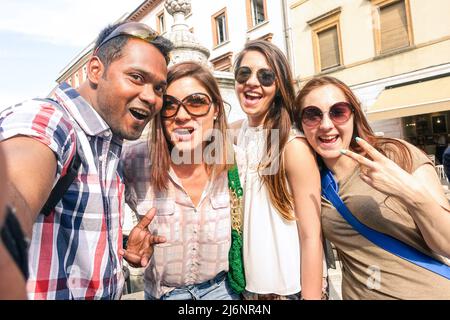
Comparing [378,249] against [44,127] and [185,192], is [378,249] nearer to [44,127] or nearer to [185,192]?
[185,192]

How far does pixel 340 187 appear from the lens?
149cm

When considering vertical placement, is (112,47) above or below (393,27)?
below

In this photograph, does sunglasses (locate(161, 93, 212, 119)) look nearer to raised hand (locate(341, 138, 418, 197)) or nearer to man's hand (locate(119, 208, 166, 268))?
man's hand (locate(119, 208, 166, 268))

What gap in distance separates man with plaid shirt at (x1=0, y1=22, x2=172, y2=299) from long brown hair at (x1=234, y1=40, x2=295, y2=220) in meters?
0.65

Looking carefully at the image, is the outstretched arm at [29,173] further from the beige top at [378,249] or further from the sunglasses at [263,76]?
the sunglasses at [263,76]

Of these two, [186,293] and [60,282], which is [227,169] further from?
[60,282]

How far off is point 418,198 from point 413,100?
28.8 feet

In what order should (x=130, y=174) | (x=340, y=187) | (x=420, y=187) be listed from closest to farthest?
(x=420, y=187), (x=340, y=187), (x=130, y=174)

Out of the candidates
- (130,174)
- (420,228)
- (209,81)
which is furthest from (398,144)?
(130,174)

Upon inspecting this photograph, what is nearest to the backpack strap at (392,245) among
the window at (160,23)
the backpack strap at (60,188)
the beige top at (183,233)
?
the beige top at (183,233)

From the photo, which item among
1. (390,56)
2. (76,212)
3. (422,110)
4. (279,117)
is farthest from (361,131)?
(390,56)

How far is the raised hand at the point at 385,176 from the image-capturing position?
1242mm

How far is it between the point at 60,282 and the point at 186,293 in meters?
0.65

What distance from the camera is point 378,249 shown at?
4.44 ft
